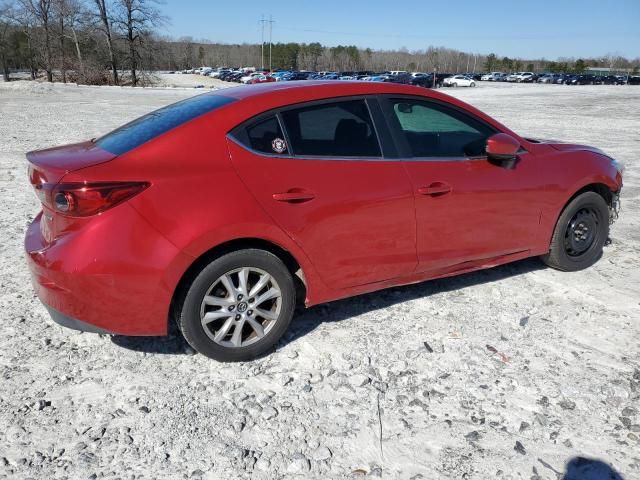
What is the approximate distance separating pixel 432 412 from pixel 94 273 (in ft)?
6.56

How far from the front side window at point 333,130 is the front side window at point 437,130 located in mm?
273

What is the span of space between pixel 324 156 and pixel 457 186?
107 centimetres

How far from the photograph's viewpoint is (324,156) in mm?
3416

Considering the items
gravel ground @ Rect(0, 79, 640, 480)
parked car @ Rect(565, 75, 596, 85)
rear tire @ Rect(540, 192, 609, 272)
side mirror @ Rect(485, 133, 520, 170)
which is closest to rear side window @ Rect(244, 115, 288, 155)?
gravel ground @ Rect(0, 79, 640, 480)

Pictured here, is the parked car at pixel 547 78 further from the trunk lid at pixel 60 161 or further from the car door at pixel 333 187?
the trunk lid at pixel 60 161

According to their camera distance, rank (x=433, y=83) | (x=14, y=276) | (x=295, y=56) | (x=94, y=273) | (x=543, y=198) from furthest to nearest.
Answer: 1. (x=295, y=56)
2. (x=433, y=83)
3. (x=14, y=276)
4. (x=543, y=198)
5. (x=94, y=273)

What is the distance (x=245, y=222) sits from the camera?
3074 mm

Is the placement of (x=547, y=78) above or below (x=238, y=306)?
above

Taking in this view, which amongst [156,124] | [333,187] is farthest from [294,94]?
[156,124]

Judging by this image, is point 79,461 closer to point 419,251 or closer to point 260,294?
point 260,294

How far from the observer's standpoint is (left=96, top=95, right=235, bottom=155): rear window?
3.22 metres

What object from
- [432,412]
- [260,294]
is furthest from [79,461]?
[432,412]

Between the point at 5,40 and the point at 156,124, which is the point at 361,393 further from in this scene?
the point at 5,40

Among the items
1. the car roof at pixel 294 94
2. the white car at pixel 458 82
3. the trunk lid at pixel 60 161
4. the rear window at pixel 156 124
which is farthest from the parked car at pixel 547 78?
the trunk lid at pixel 60 161
